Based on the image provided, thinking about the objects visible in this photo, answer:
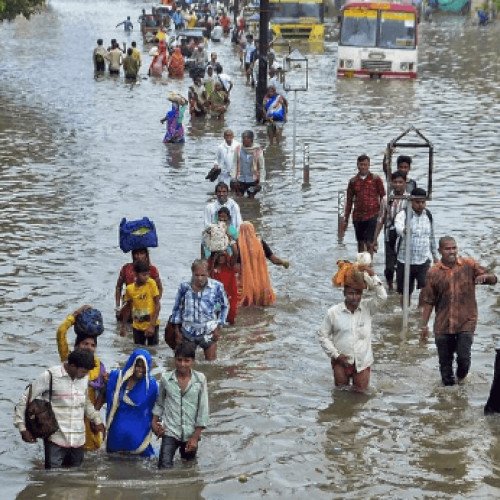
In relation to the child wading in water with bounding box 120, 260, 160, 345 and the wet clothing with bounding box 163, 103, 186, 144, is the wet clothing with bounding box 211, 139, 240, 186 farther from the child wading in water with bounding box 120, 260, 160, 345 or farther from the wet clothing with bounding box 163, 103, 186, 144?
the child wading in water with bounding box 120, 260, 160, 345

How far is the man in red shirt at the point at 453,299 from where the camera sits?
11.3 metres

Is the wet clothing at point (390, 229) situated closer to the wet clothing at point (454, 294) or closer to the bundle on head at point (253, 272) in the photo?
the bundle on head at point (253, 272)

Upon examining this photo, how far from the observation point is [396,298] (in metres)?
15.1

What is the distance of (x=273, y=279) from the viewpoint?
1605cm

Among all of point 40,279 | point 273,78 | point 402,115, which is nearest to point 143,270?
point 40,279

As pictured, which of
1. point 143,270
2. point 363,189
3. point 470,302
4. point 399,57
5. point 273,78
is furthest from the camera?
point 399,57

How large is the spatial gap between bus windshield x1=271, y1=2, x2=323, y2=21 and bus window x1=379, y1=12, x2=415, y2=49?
1247cm

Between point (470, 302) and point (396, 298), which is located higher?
point (470, 302)

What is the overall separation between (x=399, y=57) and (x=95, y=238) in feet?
81.8

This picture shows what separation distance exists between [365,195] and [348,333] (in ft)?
15.8

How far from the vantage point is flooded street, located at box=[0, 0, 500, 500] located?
32.3 ft

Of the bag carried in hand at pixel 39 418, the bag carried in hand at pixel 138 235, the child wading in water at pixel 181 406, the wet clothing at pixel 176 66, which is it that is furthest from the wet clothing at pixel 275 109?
the bag carried in hand at pixel 39 418

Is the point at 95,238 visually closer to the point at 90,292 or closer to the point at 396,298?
the point at 90,292

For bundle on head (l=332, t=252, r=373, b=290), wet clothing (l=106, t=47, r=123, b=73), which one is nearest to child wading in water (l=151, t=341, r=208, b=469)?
bundle on head (l=332, t=252, r=373, b=290)
